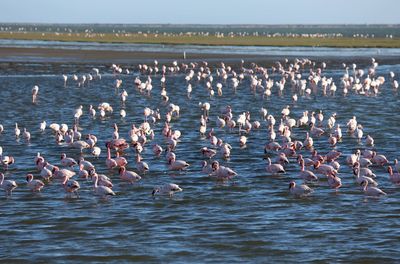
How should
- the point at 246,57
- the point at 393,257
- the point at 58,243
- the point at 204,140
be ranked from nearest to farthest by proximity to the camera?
the point at 393,257 → the point at 58,243 → the point at 204,140 → the point at 246,57

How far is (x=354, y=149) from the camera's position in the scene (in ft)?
87.2

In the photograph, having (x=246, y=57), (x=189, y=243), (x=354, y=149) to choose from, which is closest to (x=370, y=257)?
(x=189, y=243)

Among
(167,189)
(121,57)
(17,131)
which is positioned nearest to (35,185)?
(167,189)

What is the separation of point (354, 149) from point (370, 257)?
11.3 metres

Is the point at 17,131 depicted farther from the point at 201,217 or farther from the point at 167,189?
the point at 201,217

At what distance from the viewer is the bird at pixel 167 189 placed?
66.4ft

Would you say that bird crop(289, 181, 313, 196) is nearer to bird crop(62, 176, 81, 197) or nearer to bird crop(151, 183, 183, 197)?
bird crop(151, 183, 183, 197)

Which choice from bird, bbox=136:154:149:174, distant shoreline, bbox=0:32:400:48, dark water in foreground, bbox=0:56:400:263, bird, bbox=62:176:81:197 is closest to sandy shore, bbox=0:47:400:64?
distant shoreline, bbox=0:32:400:48

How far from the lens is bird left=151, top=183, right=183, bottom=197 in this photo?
20.2 m

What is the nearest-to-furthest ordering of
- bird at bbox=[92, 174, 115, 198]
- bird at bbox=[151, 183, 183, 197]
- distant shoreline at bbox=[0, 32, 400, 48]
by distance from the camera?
bird at bbox=[92, 174, 115, 198], bird at bbox=[151, 183, 183, 197], distant shoreline at bbox=[0, 32, 400, 48]

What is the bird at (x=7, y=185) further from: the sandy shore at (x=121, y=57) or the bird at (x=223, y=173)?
the sandy shore at (x=121, y=57)

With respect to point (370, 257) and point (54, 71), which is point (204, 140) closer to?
point (370, 257)

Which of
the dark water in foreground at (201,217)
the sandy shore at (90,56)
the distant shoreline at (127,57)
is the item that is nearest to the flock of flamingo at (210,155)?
the dark water in foreground at (201,217)

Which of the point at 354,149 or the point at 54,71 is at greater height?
the point at 54,71
